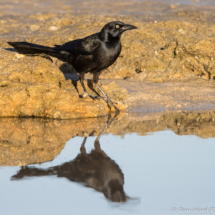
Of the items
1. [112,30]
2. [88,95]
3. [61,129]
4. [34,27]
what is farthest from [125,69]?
[61,129]

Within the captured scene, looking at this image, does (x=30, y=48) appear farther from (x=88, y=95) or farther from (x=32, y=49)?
(x=88, y=95)

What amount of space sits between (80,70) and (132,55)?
2.46 meters

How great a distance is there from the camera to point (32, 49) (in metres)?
6.84

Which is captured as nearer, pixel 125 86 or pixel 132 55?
pixel 125 86

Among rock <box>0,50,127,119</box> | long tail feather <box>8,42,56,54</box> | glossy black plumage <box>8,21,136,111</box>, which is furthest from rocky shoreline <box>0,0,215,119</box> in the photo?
glossy black plumage <box>8,21,136,111</box>

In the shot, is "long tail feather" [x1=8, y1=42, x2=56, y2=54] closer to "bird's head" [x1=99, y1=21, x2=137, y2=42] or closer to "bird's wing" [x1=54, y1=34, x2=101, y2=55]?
"bird's wing" [x1=54, y1=34, x2=101, y2=55]

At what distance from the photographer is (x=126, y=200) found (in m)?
2.98

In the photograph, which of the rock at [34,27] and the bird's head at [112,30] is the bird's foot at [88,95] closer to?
the bird's head at [112,30]

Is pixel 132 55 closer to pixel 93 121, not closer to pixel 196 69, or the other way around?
pixel 196 69

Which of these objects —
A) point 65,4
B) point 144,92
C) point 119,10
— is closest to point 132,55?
point 144,92

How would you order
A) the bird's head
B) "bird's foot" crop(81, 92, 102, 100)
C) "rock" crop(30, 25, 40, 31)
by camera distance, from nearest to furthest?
the bird's head, "bird's foot" crop(81, 92, 102, 100), "rock" crop(30, 25, 40, 31)

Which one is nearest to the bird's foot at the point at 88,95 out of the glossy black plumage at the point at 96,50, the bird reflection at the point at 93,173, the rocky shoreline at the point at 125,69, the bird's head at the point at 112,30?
the glossy black plumage at the point at 96,50

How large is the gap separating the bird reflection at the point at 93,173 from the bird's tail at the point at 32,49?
310 cm

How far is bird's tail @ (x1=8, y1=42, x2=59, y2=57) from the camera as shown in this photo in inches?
263
